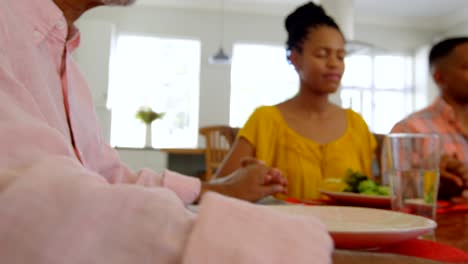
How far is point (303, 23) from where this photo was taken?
1.60 meters

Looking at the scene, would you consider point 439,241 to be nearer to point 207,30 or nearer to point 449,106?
point 449,106

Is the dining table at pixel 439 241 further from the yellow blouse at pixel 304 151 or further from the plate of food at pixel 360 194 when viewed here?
the yellow blouse at pixel 304 151

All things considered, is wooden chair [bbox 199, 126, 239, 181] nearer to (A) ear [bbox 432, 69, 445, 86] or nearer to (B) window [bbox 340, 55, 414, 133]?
(A) ear [bbox 432, 69, 445, 86]

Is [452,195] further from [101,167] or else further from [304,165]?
[101,167]

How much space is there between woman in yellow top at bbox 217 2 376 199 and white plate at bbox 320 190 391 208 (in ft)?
1.64

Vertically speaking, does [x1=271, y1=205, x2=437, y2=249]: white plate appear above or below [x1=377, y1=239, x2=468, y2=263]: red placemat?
above

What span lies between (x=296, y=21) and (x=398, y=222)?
1225mm

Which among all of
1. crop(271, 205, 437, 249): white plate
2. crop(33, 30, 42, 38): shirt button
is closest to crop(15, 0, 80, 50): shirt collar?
crop(33, 30, 42, 38): shirt button

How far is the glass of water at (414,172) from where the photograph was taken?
2.40ft

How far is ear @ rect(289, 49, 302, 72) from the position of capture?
158 centimetres

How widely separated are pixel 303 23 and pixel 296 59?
0.42ft

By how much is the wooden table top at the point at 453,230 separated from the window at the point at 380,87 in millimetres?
6318

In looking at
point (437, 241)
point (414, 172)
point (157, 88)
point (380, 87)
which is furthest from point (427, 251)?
point (380, 87)

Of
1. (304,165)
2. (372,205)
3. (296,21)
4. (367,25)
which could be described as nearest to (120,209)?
(372,205)
